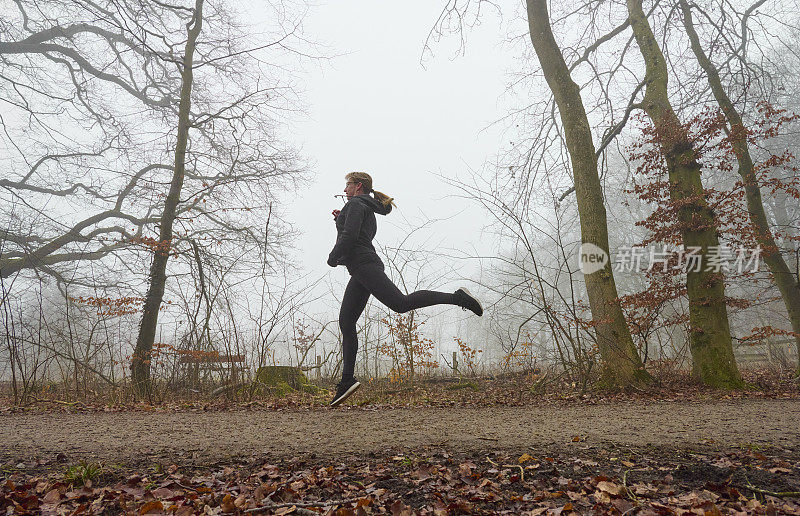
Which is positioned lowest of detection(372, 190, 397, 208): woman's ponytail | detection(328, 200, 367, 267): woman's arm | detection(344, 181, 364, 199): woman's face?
detection(328, 200, 367, 267): woman's arm

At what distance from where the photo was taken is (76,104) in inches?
514

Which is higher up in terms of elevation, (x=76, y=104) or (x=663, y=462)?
(x=76, y=104)

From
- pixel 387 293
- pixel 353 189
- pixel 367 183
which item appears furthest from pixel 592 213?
pixel 387 293

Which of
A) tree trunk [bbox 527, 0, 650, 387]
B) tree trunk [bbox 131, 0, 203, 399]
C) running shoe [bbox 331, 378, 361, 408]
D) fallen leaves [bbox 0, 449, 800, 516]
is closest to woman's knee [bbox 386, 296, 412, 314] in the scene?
running shoe [bbox 331, 378, 361, 408]

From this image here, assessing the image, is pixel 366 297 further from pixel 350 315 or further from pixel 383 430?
pixel 383 430

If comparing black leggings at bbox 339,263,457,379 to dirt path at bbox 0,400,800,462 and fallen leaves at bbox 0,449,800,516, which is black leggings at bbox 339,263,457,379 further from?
fallen leaves at bbox 0,449,800,516

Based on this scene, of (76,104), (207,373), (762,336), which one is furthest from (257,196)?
(762,336)

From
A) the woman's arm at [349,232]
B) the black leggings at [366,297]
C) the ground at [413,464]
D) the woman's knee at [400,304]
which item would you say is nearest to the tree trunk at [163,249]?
the ground at [413,464]

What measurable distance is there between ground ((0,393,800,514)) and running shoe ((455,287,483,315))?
1022 mm

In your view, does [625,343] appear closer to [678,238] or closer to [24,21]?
[678,238]

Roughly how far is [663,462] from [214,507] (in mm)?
2439

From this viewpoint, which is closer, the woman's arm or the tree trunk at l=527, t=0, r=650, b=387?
the woman's arm

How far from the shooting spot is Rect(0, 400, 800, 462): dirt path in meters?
3.12

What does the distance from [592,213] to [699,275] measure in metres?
2.12
